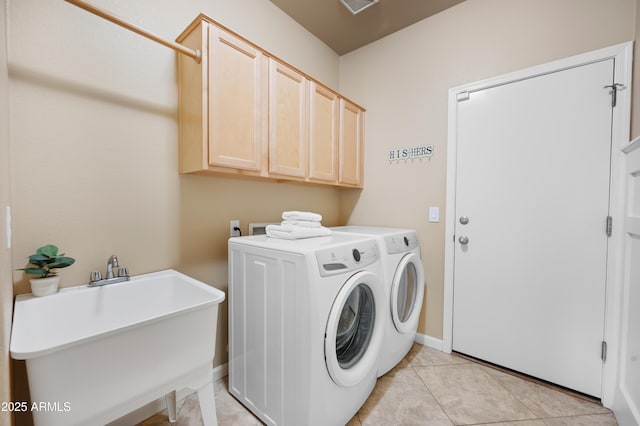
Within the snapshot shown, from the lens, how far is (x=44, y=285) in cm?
101

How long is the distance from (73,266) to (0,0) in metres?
0.96

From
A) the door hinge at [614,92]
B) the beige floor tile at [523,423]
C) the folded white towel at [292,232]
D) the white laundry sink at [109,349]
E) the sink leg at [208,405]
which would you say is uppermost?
the door hinge at [614,92]

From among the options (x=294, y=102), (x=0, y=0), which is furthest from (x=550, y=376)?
(x=0, y=0)

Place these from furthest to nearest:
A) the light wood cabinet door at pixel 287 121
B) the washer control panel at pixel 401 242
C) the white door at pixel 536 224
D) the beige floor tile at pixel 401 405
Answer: the washer control panel at pixel 401 242 < the light wood cabinet door at pixel 287 121 < the white door at pixel 536 224 < the beige floor tile at pixel 401 405

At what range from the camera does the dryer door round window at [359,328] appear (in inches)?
50.3

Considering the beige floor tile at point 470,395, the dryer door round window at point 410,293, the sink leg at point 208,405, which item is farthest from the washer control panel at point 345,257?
the beige floor tile at point 470,395

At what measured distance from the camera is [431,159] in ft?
6.89

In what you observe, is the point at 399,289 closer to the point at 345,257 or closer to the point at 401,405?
the point at 401,405

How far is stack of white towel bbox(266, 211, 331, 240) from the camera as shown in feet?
4.78

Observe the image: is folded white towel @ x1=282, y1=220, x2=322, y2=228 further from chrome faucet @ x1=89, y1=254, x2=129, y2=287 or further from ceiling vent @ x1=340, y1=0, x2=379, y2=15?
ceiling vent @ x1=340, y1=0, x2=379, y2=15

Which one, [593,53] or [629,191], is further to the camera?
[593,53]

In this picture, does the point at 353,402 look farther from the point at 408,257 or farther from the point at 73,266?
the point at 73,266

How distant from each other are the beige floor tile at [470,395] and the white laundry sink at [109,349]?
4.25 feet

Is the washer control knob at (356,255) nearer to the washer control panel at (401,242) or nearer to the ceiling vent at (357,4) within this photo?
the washer control panel at (401,242)
